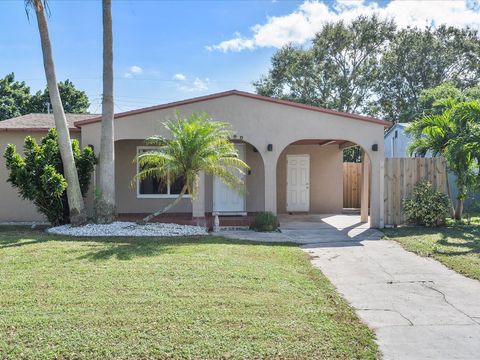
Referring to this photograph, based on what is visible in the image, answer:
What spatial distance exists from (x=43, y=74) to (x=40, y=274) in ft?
21.8

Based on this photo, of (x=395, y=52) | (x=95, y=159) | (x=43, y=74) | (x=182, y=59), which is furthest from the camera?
(x=395, y=52)

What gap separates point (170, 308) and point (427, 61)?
3284 centimetres

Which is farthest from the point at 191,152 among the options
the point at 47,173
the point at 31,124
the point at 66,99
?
the point at 66,99

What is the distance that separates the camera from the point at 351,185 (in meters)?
18.7

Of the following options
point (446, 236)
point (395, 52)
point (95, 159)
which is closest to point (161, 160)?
point (95, 159)

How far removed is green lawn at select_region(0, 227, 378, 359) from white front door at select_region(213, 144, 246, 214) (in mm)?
6695

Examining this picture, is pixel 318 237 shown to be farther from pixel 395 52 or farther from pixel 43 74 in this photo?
pixel 395 52

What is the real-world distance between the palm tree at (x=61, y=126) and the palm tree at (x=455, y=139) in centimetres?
1012

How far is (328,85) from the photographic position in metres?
33.4

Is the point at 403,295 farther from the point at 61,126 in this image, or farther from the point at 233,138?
the point at 61,126

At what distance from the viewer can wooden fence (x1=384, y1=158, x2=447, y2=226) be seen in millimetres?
12656

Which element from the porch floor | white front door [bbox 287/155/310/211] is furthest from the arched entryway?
the porch floor

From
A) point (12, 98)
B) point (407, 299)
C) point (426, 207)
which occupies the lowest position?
point (407, 299)

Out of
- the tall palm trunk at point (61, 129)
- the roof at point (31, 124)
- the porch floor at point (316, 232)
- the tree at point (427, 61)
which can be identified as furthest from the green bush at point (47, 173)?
the tree at point (427, 61)
